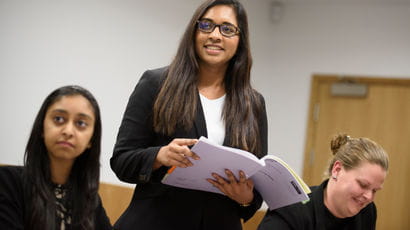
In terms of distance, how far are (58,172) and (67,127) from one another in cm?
14

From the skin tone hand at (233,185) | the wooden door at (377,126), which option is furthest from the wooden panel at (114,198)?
the wooden door at (377,126)

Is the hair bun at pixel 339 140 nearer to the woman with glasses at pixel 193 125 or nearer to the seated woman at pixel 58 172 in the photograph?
the woman with glasses at pixel 193 125

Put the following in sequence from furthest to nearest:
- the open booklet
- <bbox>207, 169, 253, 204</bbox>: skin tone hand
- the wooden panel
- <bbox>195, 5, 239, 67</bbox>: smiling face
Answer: the wooden panel → <bbox>195, 5, 239, 67</bbox>: smiling face → <bbox>207, 169, 253, 204</bbox>: skin tone hand → the open booklet

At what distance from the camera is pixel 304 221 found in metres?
2.08

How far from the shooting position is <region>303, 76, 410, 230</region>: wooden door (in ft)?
17.8

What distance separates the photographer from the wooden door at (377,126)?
5438 millimetres

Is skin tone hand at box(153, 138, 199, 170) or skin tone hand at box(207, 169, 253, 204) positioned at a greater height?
skin tone hand at box(153, 138, 199, 170)

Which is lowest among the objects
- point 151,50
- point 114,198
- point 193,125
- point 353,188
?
point 114,198

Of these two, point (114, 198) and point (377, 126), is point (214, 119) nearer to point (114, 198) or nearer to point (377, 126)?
point (114, 198)

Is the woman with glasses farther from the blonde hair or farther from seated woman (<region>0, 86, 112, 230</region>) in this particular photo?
the blonde hair

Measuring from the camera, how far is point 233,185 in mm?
1756

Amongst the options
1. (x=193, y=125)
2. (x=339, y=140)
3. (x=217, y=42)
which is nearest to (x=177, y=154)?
(x=193, y=125)

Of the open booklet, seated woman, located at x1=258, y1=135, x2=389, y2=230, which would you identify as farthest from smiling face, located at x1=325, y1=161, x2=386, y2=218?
the open booklet

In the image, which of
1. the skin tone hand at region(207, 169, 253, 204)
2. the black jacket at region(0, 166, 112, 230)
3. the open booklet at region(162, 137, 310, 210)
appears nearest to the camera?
the black jacket at region(0, 166, 112, 230)
